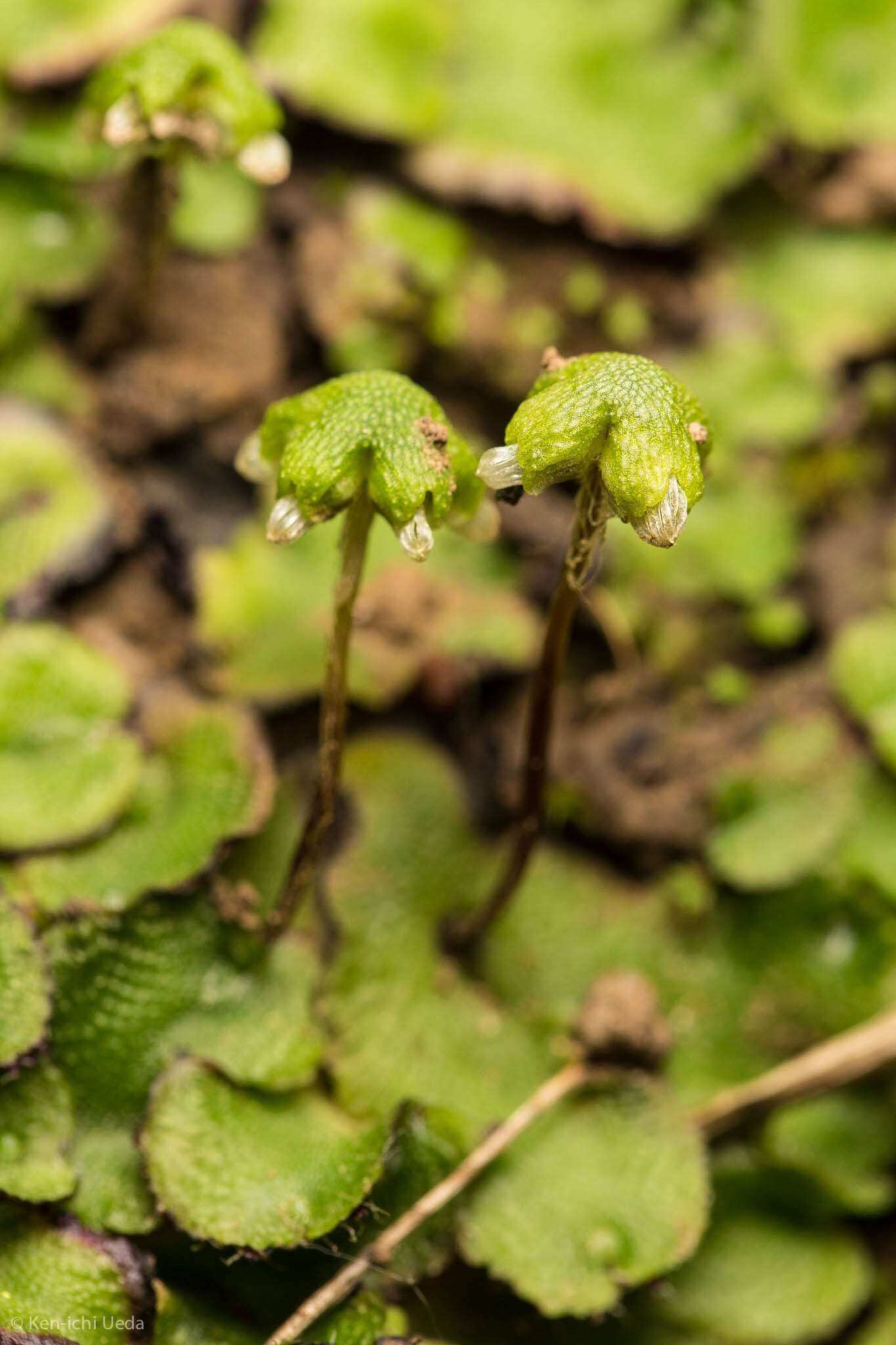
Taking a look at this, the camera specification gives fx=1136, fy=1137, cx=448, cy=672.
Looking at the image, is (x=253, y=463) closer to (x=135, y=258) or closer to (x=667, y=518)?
(x=667, y=518)

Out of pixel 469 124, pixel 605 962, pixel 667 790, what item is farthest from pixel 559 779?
pixel 469 124

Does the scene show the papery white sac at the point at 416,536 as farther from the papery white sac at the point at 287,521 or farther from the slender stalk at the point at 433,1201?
the slender stalk at the point at 433,1201

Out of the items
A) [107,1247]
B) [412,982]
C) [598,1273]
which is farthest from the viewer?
[412,982]

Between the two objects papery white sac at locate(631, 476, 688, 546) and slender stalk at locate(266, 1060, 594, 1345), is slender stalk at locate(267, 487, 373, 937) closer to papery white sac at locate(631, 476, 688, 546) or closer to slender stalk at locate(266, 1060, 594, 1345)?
papery white sac at locate(631, 476, 688, 546)

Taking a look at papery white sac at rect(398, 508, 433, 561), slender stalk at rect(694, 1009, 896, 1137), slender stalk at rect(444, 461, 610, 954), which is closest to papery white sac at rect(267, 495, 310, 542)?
papery white sac at rect(398, 508, 433, 561)

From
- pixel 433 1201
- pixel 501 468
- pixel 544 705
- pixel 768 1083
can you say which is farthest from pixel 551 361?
pixel 768 1083

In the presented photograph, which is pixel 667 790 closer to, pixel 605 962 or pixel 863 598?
pixel 605 962
